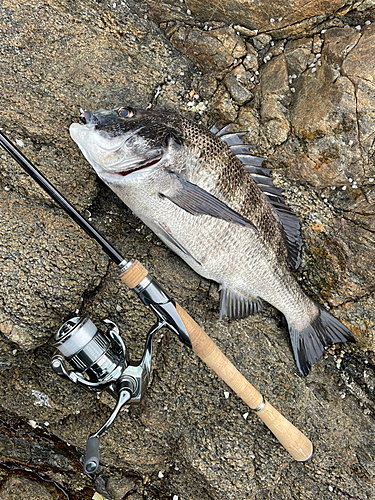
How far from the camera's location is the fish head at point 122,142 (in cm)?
236

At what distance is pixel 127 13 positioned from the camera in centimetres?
298

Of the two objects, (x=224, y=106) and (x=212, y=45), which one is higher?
(x=212, y=45)

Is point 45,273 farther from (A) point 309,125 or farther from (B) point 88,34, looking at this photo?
(A) point 309,125

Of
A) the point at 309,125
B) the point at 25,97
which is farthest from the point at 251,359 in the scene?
the point at 25,97

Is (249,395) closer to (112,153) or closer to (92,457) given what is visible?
(92,457)

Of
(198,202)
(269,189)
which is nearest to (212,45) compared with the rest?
(269,189)

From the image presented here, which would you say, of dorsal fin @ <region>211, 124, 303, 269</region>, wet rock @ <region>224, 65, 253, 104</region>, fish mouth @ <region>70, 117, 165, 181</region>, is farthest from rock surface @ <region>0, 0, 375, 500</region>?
fish mouth @ <region>70, 117, 165, 181</region>

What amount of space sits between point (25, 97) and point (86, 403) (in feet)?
6.56

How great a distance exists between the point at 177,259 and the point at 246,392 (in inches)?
38.2

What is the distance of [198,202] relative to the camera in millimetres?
2377

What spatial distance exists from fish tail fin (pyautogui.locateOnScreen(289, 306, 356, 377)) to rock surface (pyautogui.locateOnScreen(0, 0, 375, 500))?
3.9 inches

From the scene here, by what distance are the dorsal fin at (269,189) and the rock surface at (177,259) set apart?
0.11 m

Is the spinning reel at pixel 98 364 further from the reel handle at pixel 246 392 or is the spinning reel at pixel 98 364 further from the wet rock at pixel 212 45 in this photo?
the wet rock at pixel 212 45

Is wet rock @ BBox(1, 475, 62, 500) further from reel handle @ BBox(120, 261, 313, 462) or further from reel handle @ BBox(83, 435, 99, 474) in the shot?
reel handle @ BBox(120, 261, 313, 462)
